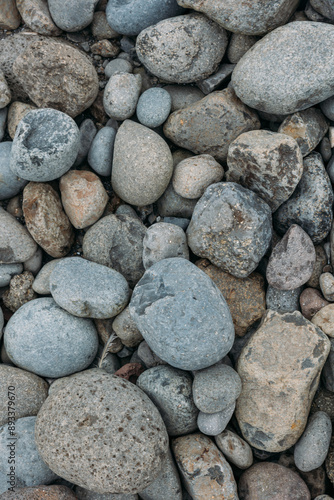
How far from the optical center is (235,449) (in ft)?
9.04

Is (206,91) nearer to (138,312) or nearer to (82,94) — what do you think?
(82,94)

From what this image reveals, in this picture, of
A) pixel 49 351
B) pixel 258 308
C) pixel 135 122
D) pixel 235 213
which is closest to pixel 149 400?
pixel 49 351

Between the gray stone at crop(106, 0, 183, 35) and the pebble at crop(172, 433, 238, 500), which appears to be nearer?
the pebble at crop(172, 433, 238, 500)

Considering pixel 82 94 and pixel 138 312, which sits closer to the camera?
pixel 138 312

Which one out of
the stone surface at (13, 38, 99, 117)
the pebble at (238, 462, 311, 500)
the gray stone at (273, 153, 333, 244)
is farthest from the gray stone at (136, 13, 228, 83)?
the pebble at (238, 462, 311, 500)

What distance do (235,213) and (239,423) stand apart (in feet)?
4.93

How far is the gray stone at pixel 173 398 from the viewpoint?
9.11 ft

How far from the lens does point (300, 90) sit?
280 cm

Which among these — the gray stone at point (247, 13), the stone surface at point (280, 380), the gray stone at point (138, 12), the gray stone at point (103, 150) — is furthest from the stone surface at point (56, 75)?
the stone surface at point (280, 380)

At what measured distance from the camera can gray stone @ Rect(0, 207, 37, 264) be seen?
10.00 ft

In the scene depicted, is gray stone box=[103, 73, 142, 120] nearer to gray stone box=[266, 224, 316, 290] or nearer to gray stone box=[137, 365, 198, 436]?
gray stone box=[266, 224, 316, 290]

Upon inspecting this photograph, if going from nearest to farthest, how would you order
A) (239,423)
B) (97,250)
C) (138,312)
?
(138,312) < (239,423) < (97,250)

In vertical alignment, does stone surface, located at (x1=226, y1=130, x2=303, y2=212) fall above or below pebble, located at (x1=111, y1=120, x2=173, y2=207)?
above

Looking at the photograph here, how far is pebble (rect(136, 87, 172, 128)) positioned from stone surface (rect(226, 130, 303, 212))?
66cm
